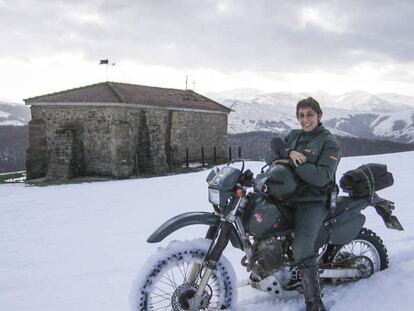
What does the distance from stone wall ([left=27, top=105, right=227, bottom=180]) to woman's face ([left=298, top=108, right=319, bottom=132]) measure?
1820 centimetres

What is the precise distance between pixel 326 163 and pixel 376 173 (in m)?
1.10

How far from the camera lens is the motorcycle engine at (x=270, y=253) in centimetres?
348

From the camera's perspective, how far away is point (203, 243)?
333 centimetres

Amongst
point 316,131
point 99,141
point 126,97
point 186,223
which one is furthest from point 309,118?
point 126,97

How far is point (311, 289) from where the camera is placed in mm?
3402

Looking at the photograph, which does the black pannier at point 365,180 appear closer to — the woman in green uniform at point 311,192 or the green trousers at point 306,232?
the woman in green uniform at point 311,192

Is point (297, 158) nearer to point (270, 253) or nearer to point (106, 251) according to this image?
point (270, 253)

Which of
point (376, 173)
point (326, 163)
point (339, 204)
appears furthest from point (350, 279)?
point (326, 163)

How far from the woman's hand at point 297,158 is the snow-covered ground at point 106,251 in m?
1.31

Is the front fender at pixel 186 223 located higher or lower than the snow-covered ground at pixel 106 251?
higher

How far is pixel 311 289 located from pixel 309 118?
1.52 metres

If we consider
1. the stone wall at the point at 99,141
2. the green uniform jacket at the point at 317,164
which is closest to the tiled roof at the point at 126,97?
the stone wall at the point at 99,141

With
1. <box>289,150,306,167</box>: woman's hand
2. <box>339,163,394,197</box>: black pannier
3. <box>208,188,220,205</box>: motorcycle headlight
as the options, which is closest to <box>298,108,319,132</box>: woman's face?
<box>289,150,306,167</box>: woman's hand

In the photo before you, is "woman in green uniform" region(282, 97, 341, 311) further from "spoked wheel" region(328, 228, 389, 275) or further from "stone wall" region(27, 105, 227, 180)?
"stone wall" region(27, 105, 227, 180)
